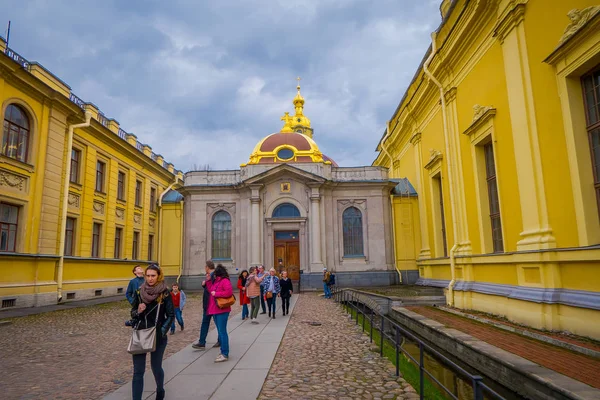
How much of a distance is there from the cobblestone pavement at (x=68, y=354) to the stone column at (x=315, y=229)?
33.2 feet

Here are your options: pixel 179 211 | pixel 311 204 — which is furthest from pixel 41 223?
pixel 311 204

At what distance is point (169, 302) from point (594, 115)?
934 cm

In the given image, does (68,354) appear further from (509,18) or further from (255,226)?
(255,226)

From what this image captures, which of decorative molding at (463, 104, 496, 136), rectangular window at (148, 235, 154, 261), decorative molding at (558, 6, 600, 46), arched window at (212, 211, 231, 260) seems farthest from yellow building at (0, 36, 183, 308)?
decorative molding at (558, 6, 600, 46)

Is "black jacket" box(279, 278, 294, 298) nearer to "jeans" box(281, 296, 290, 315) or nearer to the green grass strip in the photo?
"jeans" box(281, 296, 290, 315)

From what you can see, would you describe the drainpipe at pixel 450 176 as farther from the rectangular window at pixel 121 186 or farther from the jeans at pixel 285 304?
the rectangular window at pixel 121 186

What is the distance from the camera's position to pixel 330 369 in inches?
270

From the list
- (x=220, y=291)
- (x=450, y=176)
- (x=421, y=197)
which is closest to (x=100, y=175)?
(x=421, y=197)

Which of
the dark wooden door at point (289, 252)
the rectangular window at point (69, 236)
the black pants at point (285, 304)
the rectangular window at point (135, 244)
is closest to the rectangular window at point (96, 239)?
the rectangular window at point (69, 236)

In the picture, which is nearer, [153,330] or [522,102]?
[153,330]

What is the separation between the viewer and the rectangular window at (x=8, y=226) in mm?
15961

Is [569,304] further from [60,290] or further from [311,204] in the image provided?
[60,290]

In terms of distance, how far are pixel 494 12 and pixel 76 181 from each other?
20.2m

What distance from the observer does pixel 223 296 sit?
7355 millimetres
